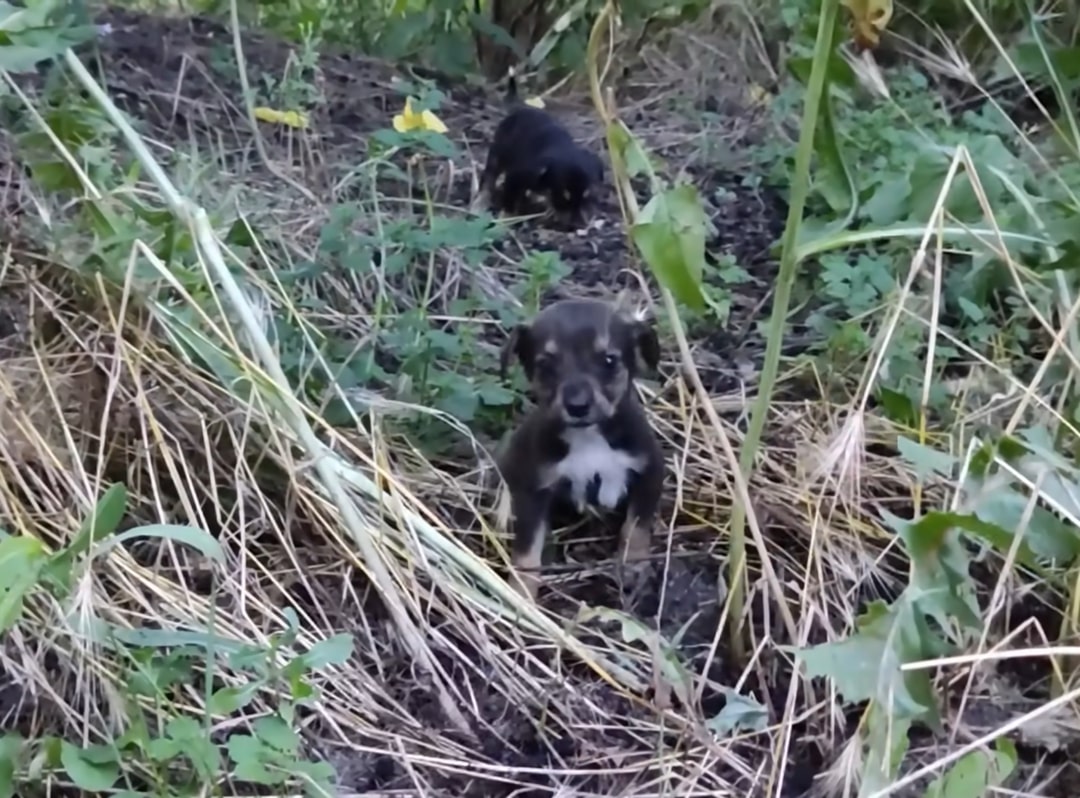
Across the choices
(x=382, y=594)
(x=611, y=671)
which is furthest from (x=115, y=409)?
(x=611, y=671)

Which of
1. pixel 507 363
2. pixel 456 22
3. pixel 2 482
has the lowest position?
pixel 456 22

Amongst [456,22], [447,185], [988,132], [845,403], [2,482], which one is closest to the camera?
[2,482]

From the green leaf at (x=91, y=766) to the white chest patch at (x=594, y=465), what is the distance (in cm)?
118

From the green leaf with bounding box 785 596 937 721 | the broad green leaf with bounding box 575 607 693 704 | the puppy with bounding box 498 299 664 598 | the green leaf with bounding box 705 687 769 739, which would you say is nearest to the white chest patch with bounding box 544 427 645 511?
the puppy with bounding box 498 299 664 598

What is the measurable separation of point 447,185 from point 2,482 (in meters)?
2.27

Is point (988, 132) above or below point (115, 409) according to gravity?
below

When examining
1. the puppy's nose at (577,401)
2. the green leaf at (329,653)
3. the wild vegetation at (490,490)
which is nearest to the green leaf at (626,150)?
the wild vegetation at (490,490)

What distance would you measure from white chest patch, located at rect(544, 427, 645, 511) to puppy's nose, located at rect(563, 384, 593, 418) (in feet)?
0.29

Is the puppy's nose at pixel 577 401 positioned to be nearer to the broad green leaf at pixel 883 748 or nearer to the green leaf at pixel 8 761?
the broad green leaf at pixel 883 748

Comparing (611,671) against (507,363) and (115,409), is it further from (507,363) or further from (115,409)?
(115,409)

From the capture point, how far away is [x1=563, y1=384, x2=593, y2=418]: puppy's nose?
3.12 metres

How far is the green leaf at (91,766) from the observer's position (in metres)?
2.21

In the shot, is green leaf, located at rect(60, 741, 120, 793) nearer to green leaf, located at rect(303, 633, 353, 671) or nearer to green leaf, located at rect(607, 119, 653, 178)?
green leaf, located at rect(303, 633, 353, 671)

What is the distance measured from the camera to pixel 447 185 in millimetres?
4750
